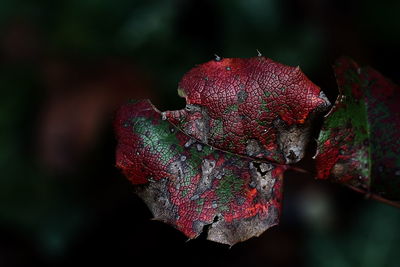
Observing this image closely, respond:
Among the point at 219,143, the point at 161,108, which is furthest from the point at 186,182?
the point at 161,108

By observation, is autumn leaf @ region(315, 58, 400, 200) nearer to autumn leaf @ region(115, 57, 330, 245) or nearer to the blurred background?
autumn leaf @ region(115, 57, 330, 245)

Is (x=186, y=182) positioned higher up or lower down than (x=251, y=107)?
lower down

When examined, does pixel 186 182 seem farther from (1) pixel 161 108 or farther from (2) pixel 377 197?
(1) pixel 161 108

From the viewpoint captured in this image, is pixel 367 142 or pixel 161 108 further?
pixel 161 108

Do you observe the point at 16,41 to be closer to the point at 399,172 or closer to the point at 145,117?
the point at 145,117

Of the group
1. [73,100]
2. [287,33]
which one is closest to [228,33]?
[287,33]

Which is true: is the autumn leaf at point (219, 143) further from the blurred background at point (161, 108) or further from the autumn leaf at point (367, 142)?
the blurred background at point (161, 108)

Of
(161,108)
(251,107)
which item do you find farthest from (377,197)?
(161,108)
